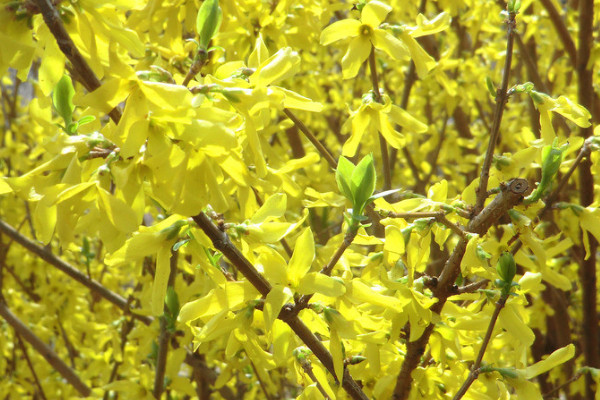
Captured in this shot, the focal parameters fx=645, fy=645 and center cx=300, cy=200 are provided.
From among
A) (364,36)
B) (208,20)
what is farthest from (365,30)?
(208,20)

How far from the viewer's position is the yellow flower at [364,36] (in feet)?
4.48

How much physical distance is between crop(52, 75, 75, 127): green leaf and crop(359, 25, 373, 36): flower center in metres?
0.69

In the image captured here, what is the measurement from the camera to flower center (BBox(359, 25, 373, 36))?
1438mm

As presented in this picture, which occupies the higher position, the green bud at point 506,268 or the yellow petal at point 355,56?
the yellow petal at point 355,56

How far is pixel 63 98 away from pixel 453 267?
71 cm

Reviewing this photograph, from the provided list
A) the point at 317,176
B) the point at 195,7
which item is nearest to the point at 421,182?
the point at 317,176

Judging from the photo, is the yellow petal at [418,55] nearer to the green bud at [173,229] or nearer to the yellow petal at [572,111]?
the yellow petal at [572,111]

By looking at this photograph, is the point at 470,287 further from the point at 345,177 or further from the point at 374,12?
the point at 374,12

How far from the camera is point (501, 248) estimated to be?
1.20 meters

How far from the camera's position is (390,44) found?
4.56 ft

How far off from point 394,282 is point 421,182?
1865mm

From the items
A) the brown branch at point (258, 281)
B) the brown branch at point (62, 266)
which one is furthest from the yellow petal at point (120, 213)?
the brown branch at point (62, 266)

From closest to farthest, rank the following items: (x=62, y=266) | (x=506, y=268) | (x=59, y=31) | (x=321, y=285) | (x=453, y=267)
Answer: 1. (x=59, y=31)
2. (x=321, y=285)
3. (x=506, y=268)
4. (x=453, y=267)
5. (x=62, y=266)

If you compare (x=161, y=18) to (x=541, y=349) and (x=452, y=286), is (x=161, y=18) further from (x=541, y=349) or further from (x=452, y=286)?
(x=541, y=349)
